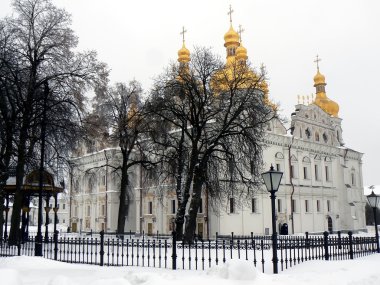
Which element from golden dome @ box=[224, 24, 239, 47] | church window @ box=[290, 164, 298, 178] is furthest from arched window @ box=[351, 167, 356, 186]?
golden dome @ box=[224, 24, 239, 47]

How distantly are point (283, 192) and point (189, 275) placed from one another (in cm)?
3510

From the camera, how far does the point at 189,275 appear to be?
11.6 meters

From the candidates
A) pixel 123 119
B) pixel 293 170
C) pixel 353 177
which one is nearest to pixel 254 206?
pixel 293 170

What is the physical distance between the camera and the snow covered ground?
909 cm

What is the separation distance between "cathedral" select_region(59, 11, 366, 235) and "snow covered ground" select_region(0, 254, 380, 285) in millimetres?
24725

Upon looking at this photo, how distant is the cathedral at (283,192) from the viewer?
136 feet

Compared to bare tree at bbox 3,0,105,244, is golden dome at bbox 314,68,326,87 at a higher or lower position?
higher

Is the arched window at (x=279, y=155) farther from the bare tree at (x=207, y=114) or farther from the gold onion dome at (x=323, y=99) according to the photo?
the bare tree at (x=207, y=114)

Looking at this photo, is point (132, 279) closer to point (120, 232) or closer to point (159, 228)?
point (120, 232)

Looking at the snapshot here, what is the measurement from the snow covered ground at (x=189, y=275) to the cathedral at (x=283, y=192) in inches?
973

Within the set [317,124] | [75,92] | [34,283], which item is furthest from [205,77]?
[317,124]

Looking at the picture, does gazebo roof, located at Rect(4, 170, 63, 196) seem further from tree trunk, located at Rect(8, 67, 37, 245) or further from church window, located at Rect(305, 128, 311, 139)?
church window, located at Rect(305, 128, 311, 139)

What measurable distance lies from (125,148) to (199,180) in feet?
24.3

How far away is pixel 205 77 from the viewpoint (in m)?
27.9
